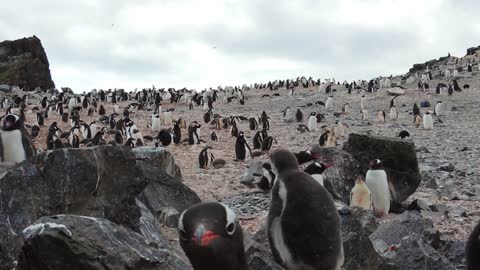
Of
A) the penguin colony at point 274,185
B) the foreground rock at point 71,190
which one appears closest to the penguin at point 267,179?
the penguin colony at point 274,185

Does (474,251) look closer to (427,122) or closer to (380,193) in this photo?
(380,193)

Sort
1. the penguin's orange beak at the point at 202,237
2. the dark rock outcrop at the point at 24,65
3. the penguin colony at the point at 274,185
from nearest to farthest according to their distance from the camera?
the penguin's orange beak at the point at 202,237 < the penguin colony at the point at 274,185 < the dark rock outcrop at the point at 24,65

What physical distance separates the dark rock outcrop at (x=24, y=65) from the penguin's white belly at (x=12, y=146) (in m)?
35.0

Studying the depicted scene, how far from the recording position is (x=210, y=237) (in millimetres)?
2885

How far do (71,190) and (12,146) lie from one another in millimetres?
3829

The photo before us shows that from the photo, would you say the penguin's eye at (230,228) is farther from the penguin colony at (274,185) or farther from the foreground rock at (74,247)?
the foreground rock at (74,247)

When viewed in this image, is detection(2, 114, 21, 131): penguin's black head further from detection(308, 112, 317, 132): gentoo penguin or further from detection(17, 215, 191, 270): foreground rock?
detection(308, 112, 317, 132): gentoo penguin

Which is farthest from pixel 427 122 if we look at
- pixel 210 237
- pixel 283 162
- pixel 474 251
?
pixel 210 237

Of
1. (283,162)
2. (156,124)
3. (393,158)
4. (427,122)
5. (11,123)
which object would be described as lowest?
(427,122)

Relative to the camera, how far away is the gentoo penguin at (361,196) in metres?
9.12

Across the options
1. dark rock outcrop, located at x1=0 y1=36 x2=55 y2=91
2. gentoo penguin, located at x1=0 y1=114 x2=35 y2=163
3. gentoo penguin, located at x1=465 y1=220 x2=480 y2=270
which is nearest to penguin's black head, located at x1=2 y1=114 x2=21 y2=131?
gentoo penguin, located at x1=0 y1=114 x2=35 y2=163

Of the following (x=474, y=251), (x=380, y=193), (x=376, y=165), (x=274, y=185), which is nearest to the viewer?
(x=474, y=251)

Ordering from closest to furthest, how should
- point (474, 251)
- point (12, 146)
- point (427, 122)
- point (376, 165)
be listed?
point (474, 251) < point (12, 146) < point (376, 165) < point (427, 122)

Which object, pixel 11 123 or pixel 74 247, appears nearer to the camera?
pixel 74 247
